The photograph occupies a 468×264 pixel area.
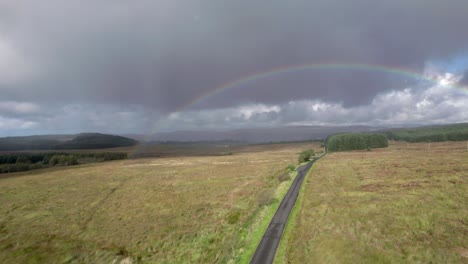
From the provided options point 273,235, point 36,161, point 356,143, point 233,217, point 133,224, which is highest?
point 356,143

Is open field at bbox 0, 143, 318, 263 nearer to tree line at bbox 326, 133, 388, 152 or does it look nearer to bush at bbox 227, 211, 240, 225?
bush at bbox 227, 211, 240, 225

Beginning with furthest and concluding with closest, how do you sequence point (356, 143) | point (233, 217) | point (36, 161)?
point (356, 143) → point (36, 161) → point (233, 217)

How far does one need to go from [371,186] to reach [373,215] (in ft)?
59.2

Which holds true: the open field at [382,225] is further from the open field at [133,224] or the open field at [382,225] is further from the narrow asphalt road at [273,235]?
the open field at [133,224]

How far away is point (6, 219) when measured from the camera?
36.4m

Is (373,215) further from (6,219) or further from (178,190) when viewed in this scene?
(6,219)

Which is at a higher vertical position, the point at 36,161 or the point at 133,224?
the point at 36,161

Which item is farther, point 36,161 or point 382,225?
point 36,161

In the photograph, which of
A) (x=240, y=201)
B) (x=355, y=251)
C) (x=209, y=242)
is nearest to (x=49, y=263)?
(x=209, y=242)

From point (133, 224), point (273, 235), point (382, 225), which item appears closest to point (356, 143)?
point (382, 225)

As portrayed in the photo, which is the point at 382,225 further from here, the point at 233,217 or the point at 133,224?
the point at 133,224

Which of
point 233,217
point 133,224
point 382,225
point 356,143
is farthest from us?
point 356,143

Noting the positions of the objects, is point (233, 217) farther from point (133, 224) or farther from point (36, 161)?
point (36, 161)

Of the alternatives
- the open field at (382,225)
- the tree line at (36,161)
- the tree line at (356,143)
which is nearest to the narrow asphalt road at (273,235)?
the open field at (382,225)
